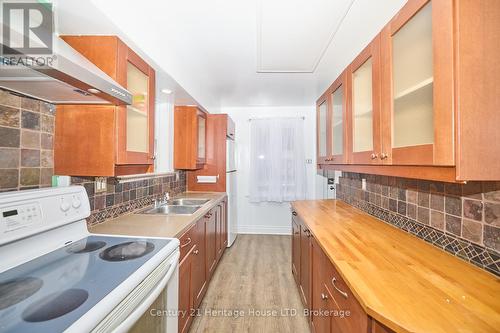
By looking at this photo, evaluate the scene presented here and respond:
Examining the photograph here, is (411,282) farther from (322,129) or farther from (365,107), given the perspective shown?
(322,129)

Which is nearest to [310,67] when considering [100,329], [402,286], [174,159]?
[174,159]

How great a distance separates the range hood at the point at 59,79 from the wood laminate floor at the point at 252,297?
188cm

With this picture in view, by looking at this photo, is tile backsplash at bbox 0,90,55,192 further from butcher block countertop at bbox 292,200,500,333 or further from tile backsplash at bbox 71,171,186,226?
butcher block countertop at bbox 292,200,500,333

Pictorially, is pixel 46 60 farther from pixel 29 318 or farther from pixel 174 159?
pixel 174 159

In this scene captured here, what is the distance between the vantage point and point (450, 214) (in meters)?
1.17

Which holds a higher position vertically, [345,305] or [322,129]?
[322,129]

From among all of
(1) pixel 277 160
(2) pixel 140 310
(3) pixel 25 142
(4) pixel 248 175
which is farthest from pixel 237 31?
(4) pixel 248 175

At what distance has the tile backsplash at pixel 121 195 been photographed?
5.15 ft

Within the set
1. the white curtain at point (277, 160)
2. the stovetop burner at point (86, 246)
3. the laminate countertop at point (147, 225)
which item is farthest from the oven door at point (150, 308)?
the white curtain at point (277, 160)

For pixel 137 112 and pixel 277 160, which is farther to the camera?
pixel 277 160

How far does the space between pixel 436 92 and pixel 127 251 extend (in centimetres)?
160

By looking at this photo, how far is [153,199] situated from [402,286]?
7.45ft

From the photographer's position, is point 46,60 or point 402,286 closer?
point 46,60

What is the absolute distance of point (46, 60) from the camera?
2.42 feet
